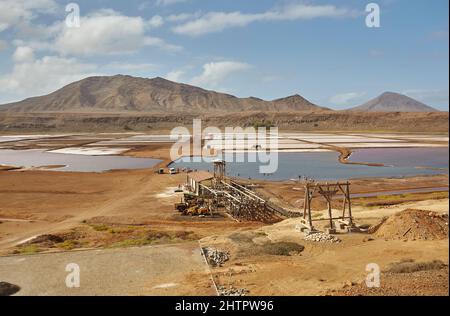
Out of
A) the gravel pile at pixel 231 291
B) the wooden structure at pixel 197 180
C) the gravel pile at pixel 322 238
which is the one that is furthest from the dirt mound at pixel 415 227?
the wooden structure at pixel 197 180

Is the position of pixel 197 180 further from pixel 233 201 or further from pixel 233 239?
pixel 233 239

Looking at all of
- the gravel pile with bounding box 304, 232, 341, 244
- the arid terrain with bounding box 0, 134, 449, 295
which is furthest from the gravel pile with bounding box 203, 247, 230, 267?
the gravel pile with bounding box 304, 232, 341, 244

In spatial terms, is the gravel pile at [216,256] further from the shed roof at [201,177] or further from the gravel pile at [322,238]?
the shed roof at [201,177]

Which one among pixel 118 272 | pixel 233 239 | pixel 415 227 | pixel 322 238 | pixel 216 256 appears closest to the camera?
pixel 118 272

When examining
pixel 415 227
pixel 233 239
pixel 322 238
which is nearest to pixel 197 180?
pixel 233 239

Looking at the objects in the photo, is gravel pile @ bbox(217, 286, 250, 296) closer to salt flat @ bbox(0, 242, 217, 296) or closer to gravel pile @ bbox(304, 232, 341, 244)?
salt flat @ bbox(0, 242, 217, 296)
